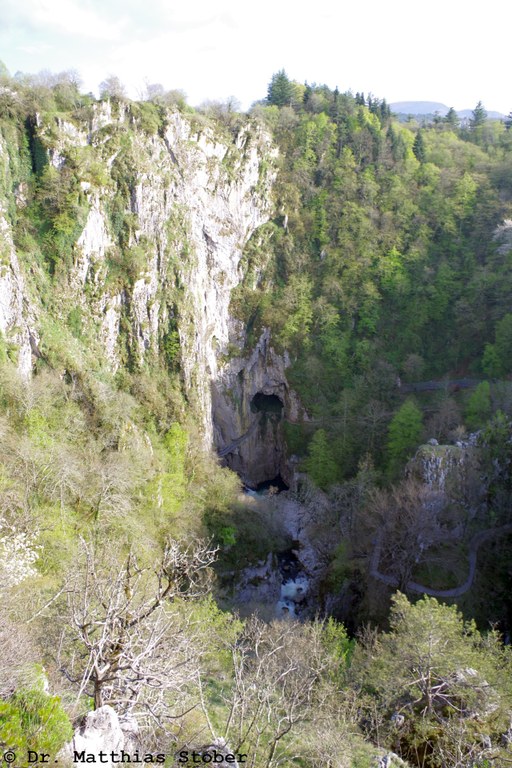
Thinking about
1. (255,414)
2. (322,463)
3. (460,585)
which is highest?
(460,585)

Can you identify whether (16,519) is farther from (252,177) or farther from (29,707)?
(252,177)

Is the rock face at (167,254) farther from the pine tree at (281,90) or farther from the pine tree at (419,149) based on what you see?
the pine tree at (419,149)

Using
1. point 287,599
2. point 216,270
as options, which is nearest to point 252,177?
point 216,270

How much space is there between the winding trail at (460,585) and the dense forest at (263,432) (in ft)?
0.41

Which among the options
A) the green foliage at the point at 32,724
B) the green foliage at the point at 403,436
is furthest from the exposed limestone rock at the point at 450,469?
the green foliage at the point at 32,724

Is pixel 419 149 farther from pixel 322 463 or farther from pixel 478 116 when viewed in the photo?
pixel 322 463

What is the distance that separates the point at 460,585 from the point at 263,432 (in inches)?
807

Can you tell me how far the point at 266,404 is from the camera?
39.9 meters

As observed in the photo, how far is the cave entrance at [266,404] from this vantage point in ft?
129

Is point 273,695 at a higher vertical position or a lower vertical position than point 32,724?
lower

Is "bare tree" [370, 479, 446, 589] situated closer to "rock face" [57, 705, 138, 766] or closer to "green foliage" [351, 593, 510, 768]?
"green foliage" [351, 593, 510, 768]

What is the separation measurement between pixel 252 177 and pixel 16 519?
34.7 meters

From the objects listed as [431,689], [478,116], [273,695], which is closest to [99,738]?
[273,695]

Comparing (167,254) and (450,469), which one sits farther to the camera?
(167,254)
